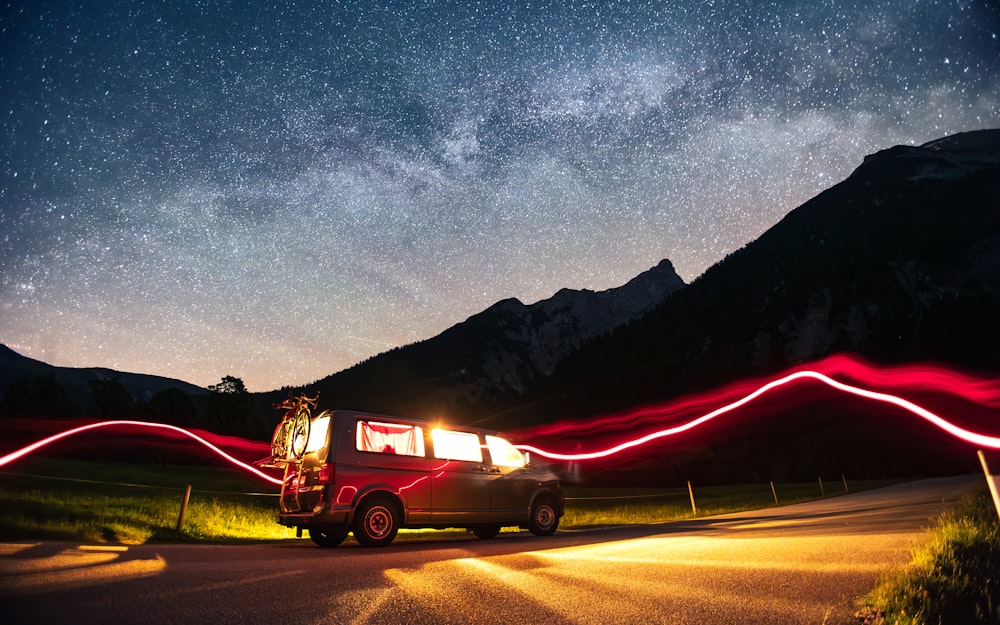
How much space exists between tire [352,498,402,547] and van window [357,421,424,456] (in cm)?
93

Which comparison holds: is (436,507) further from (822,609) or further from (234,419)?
(234,419)

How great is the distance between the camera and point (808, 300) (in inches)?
5340

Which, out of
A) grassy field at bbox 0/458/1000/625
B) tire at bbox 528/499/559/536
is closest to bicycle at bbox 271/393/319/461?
grassy field at bbox 0/458/1000/625

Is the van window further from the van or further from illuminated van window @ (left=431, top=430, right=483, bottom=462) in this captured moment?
illuminated van window @ (left=431, top=430, right=483, bottom=462)

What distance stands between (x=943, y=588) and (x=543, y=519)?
881cm

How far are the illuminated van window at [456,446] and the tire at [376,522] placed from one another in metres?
1.39

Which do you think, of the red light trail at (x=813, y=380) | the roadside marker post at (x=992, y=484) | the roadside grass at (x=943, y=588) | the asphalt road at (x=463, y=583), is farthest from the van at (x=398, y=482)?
the roadside marker post at (x=992, y=484)

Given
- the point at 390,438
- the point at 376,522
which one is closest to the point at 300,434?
the point at 390,438

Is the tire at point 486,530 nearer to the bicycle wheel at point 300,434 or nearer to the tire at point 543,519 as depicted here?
the tire at point 543,519

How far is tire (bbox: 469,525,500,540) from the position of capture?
11961 millimetres

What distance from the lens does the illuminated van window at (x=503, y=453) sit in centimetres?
1242

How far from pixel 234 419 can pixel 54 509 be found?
91.2 meters

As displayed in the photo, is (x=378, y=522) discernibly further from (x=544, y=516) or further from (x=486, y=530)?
(x=544, y=516)

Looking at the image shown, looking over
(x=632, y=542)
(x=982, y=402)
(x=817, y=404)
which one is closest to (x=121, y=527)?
(x=632, y=542)
